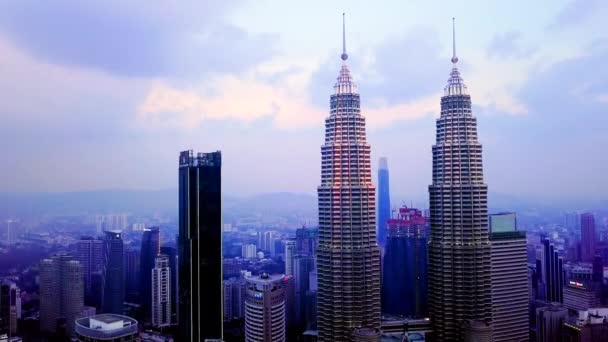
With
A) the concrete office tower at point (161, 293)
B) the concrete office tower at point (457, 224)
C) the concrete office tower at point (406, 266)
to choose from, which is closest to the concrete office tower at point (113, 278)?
the concrete office tower at point (161, 293)

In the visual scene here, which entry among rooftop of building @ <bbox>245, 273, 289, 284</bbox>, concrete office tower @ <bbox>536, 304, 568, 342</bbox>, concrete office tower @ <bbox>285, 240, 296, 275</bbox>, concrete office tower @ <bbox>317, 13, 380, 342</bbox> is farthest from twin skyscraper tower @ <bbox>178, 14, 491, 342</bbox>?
concrete office tower @ <bbox>285, 240, 296, 275</bbox>

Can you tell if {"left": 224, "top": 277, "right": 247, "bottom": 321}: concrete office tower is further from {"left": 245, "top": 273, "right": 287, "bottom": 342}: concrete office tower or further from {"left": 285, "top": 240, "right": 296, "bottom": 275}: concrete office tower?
{"left": 285, "top": 240, "right": 296, "bottom": 275}: concrete office tower

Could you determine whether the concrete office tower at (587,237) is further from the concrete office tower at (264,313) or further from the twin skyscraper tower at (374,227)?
the concrete office tower at (264,313)

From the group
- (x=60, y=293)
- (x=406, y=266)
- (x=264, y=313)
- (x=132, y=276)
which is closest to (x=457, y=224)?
(x=406, y=266)

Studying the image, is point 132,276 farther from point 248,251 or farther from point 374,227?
point 374,227

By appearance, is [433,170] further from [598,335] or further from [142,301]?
[142,301]
